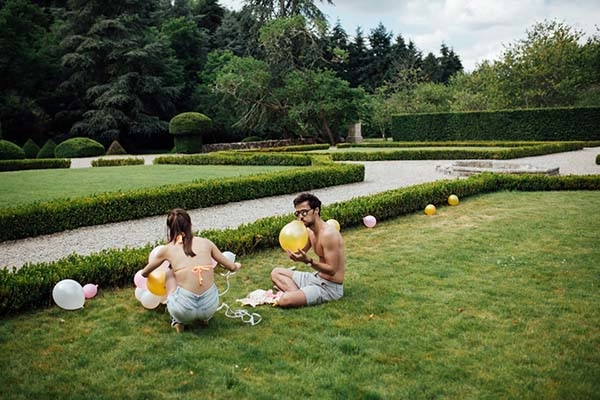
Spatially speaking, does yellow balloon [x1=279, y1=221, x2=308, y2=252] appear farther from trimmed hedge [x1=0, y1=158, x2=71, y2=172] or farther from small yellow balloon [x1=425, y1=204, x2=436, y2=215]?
trimmed hedge [x1=0, y1=158, x2=71, y2=172]

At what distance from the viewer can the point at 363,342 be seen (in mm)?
3697

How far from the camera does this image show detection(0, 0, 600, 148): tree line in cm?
3172

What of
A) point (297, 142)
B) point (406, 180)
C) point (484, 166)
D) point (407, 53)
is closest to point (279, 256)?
point (406, 180)

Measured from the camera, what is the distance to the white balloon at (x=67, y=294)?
440cm

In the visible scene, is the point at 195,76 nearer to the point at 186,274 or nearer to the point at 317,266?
the point at 317,266

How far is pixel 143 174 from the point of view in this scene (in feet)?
52.2

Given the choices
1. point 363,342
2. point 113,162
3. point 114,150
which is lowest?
point 363,342

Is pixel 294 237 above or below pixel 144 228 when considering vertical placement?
above

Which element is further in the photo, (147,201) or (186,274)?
(147,201)

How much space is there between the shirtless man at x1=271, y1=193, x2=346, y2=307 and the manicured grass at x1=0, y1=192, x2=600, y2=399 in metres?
0.12

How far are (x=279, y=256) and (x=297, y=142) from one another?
28.8 meters

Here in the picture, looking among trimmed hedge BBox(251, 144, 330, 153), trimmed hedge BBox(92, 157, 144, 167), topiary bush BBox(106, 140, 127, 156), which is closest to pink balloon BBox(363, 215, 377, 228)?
trimmed hedge BBox(92, 157, 144, 167)

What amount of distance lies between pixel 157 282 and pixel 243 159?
15.4 meters

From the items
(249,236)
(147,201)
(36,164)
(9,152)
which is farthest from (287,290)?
(9,152)
